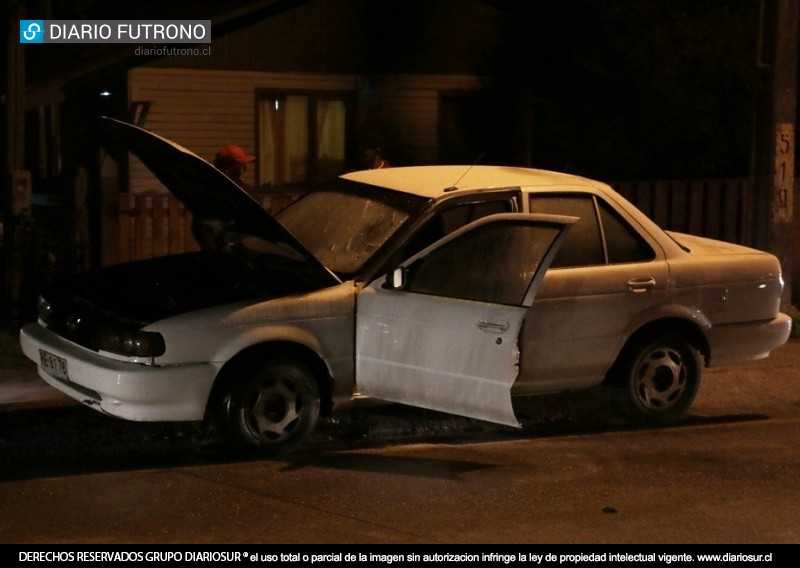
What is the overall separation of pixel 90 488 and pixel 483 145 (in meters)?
13.0

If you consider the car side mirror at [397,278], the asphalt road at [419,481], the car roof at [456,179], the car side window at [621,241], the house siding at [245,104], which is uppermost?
the house siding at [245,104]

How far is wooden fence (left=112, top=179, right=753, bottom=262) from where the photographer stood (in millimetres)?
12180

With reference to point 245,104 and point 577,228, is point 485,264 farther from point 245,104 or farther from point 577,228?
point 245,104

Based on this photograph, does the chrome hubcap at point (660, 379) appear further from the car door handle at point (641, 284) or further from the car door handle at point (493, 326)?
the car door handle at point (493, 326)

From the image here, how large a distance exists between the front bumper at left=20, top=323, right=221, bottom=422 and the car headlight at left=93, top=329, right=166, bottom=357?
0.07 meters

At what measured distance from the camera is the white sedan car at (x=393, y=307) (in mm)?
7426

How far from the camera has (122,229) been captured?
39.6 ft

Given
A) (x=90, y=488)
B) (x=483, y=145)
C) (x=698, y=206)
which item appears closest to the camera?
(x=90, y=488)

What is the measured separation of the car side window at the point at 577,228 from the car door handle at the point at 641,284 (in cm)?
22

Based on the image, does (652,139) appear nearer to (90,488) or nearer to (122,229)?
(122,229)

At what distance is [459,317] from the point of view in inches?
296

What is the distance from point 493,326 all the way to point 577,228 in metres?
1.35

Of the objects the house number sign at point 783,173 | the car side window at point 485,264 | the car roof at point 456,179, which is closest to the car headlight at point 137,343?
the car side window at point 485,264
